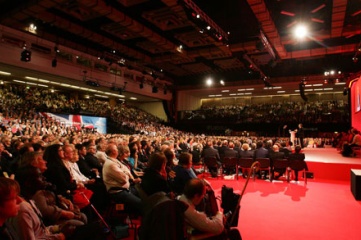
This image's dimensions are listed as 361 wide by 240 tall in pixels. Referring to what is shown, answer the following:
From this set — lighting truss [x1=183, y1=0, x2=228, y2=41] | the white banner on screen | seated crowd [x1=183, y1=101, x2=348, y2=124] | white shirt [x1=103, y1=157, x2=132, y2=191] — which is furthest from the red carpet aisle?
seated crowd [x1=183, y1=101, x2=348, y2=124]

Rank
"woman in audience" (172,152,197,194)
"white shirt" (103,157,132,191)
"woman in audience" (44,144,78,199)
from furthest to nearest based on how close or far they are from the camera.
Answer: "woman in audience" (172,152,197,194) < "white shirt" (103,157,132,191) < "woman in audience" (44,144,78,199)

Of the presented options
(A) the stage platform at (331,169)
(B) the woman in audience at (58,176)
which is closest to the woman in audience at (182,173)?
(B) the woman in audience at (58,176)

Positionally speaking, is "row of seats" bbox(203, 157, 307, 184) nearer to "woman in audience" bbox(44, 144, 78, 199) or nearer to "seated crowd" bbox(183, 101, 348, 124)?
"woman in audience" bbox(44, 144, 78, 199)

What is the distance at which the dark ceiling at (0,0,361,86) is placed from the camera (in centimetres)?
819

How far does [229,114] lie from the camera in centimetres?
2161

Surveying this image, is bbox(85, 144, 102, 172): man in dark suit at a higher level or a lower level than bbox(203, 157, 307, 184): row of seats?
higher

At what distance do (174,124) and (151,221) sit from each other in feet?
71.2

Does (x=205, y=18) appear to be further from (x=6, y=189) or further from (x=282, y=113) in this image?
(x=282, y=113)

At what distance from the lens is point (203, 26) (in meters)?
7.78

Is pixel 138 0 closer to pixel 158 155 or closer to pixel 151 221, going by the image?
pixel 158 155

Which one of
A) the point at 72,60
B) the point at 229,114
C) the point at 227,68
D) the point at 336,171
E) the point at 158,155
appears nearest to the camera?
the point at 158,155

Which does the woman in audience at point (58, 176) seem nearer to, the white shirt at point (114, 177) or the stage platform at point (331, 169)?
the white shirt at point (114, 177)

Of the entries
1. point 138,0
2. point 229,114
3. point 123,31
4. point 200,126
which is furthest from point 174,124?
point 138,0

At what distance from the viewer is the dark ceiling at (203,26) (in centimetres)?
819
